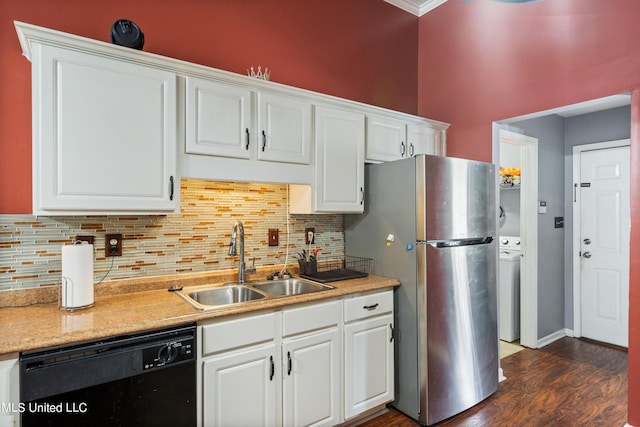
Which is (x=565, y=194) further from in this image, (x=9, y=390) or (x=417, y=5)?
(x=9, y=390)

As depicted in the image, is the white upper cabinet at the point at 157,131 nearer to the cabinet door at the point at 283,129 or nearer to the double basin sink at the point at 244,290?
the cabinet door at the point at 283,129

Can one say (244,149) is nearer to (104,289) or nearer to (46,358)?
(104,289)

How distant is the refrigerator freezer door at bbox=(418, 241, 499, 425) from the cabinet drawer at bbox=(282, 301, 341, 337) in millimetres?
574

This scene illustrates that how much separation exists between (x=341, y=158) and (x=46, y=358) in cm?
183

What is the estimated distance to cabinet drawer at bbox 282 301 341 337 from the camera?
1.90 metres

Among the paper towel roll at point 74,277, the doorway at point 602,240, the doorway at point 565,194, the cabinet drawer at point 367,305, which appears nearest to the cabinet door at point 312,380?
the cabinet drawer at point 367,305

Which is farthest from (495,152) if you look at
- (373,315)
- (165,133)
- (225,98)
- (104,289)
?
(104,289)

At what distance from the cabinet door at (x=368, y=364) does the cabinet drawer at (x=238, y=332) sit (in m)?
0.54

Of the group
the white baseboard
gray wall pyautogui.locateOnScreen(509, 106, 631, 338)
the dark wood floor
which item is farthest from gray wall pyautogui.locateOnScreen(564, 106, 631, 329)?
the dark wood floor

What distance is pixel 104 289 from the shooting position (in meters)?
1.91

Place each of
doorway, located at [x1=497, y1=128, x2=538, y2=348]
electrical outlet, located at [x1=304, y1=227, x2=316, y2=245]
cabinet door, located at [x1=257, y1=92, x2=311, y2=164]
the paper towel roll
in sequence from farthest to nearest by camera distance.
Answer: doorway, located at [x1=497, y1=128, x2=538, y2=348]
electrical outlet, located at [x1=304, y1=227, x2=316, y2=245]
cabinet door, located at [x1=257, y1=92, x2=311, y2=164]
the paper towel roll

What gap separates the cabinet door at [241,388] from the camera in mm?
1645

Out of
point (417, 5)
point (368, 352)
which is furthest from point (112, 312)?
point (417, 5)

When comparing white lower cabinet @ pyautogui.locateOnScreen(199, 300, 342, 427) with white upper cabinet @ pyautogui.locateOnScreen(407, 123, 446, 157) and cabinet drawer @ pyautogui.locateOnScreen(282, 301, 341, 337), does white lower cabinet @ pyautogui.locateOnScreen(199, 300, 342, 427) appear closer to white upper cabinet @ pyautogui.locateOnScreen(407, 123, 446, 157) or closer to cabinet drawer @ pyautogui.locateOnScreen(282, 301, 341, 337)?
cabinet drawer @ pyautogui.locateOnScreen(282, 301, 341, 337)
